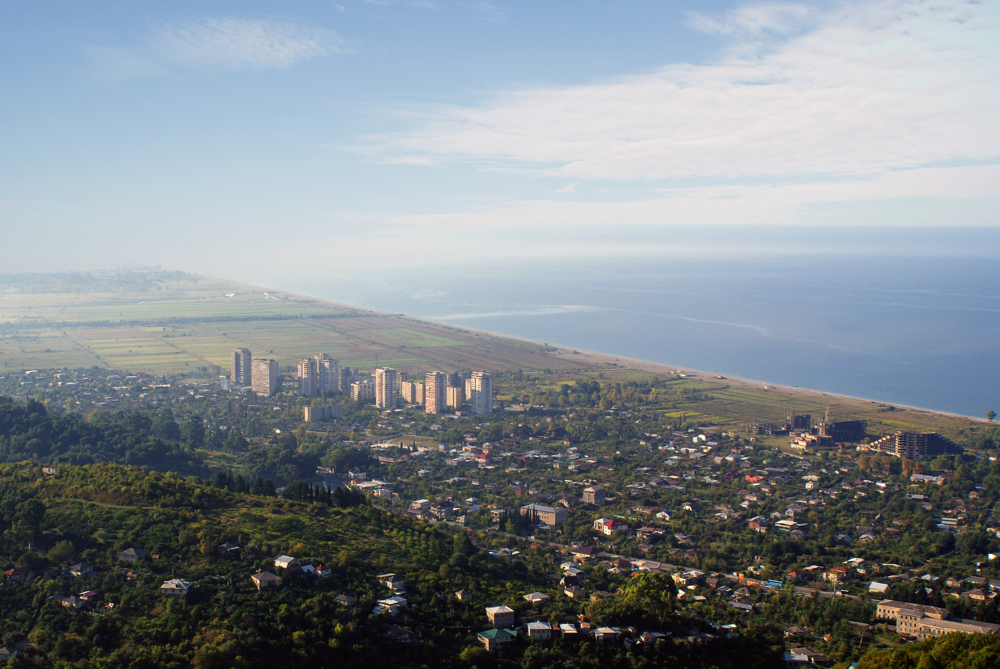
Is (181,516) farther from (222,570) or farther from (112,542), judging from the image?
(222,570)

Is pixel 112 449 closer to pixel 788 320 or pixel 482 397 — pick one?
pixel 482 397

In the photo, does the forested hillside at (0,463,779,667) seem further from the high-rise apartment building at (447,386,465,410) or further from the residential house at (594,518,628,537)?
the high-rise apartment building at (447,386,465,410)

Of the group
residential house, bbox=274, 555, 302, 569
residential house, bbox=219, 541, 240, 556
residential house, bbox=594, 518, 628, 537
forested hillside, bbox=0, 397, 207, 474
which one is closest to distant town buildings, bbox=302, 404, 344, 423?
forested hillside, bbox=0, 397, 207, 474

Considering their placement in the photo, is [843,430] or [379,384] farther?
[379,384]

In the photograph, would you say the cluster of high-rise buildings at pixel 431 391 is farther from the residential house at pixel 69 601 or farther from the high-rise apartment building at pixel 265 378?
the residential house at pixel 69 601

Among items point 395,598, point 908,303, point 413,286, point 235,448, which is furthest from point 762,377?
point 413,286

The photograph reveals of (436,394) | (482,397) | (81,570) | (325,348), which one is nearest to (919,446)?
(482,397)
